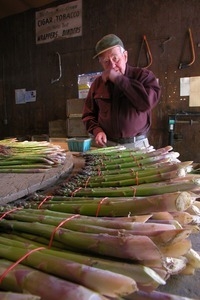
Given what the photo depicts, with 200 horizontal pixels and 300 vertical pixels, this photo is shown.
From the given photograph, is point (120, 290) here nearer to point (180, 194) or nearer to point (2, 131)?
point (180, 194)

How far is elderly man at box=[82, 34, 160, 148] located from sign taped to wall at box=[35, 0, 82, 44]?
354cm

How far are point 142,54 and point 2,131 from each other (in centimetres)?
408

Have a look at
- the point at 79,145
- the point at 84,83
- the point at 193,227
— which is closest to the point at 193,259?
the point at 193,227

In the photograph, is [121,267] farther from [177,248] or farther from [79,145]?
[79,145]

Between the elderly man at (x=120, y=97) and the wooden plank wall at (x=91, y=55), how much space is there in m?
2.43

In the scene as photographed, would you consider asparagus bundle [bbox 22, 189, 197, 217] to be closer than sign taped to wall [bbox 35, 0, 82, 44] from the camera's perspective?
Yes

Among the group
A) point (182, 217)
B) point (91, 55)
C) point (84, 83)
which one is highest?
point (91, 55)

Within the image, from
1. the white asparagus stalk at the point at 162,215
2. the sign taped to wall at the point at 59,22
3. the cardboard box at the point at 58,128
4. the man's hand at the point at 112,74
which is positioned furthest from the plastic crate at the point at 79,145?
the sign taped to wall at the point at 59,22

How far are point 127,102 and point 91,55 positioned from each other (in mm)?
3449

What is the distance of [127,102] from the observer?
8.86ft

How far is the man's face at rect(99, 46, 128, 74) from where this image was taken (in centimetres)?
255

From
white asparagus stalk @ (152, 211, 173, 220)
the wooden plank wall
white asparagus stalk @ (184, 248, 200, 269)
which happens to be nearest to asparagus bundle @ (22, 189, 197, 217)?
white asparagus stalk @ (152, 211, 173, 220)

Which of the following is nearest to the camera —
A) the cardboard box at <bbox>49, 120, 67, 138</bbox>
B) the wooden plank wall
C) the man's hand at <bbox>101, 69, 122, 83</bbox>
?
the man's hand at <bbox>101, 69, 122, 83</bbox>

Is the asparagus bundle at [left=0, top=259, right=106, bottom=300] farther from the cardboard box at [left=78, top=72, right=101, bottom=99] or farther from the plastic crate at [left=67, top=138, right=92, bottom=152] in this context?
the cardboard box at [left=78, top=72, right=101, bottom=99]
